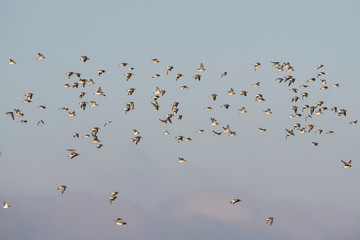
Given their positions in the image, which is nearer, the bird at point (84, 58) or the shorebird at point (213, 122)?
the bird at point (84, 58)

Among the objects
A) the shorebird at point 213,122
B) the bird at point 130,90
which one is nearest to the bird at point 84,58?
the bird at point 130,90

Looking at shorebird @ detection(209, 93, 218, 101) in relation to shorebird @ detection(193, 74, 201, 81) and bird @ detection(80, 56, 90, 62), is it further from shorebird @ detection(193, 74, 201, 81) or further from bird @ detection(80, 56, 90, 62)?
bird @ detection(80, 56, 90, 62)

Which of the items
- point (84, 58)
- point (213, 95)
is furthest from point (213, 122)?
point (84, 58)

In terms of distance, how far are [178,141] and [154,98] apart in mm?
8358

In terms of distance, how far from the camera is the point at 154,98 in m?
125

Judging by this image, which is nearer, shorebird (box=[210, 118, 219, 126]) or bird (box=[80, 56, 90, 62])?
bird (box=[80, 56, 90, 62])

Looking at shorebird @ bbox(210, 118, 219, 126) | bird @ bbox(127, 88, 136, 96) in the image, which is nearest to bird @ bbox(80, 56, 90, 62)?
bird @ bbox(127, 88, 136, 96)

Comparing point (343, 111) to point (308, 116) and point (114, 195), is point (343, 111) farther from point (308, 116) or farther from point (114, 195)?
point (114, 195)

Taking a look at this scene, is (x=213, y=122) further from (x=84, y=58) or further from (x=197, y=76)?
(x=84, y=58)

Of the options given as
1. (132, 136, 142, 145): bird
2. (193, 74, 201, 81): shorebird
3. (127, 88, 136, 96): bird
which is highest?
(193, 74, 201, 81): shorebird

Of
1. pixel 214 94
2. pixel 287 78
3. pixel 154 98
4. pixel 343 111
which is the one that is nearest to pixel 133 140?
pixel 154 98

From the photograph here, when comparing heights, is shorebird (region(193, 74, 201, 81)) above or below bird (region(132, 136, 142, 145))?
above

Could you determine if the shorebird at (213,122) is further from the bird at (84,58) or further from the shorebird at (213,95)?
the bird at (84,58)

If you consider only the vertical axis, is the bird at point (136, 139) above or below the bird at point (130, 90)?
below
